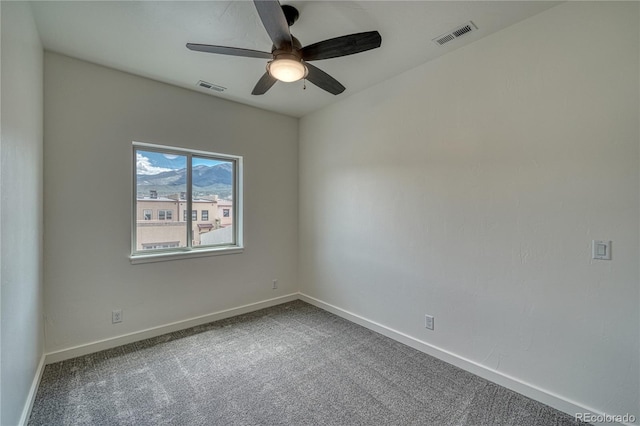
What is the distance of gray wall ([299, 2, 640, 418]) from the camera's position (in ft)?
5.58

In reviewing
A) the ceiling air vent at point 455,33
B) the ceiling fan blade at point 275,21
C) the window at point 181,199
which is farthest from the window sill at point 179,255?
the ceiling air vent at point 455,33

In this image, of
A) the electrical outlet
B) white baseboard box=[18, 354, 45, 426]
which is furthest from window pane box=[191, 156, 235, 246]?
the electrical outlet

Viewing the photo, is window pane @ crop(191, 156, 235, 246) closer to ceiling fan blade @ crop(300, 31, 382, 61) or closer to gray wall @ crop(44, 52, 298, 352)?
gray wall @ crop(44, 52, 298, 352)

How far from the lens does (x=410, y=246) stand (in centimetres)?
278

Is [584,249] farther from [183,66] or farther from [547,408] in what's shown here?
[183,66]

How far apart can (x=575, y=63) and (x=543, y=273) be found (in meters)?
1.41

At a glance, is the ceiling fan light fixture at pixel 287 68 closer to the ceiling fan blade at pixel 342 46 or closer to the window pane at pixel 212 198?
the ceiling fan blade at pixel 342 46

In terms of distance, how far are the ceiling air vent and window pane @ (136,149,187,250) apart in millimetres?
2845

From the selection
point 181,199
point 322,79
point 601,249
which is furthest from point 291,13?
point 601,249

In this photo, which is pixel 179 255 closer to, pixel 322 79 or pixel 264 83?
pixel 264 83

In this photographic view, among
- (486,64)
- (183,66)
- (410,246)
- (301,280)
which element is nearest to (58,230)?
(183,66)

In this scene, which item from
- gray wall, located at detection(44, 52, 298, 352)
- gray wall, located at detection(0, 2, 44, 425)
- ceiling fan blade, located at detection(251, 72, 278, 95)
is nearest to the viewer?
gray wall, located at detection(0, 2, 44, 425)

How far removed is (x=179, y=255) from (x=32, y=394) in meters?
1.49

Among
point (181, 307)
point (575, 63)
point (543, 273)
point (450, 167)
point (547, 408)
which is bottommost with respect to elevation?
point (547, 408)
